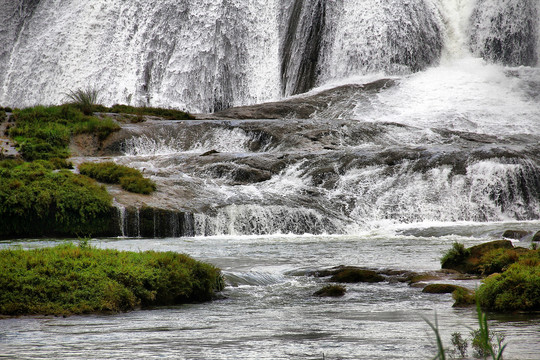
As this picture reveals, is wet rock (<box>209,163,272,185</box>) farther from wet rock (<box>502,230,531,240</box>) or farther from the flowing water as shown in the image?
wet rock (<box>502,230,531,240</box>)

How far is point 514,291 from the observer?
8.45m

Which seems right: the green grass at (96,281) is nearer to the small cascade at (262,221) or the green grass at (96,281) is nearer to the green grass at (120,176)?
the small cascade at (262,221)

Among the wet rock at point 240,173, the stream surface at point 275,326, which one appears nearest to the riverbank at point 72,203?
the wet rock at point 240,173

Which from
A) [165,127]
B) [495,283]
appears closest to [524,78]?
[165,127]

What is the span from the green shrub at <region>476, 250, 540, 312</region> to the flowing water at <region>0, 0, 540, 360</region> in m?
Answer: 0.36

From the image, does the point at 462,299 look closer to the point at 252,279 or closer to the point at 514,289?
the point at 514,289

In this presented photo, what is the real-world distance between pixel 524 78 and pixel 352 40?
12.2 meters

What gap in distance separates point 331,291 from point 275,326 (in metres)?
2.96

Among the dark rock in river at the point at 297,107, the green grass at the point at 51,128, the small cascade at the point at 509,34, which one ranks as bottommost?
the green grass at the point at 51,128

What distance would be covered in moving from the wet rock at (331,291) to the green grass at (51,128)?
2024 cm

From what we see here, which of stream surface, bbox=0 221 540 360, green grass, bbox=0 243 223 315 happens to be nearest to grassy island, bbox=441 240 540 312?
stream surface, bbox=0 221 540 360

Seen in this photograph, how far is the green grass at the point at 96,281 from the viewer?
8.79 m

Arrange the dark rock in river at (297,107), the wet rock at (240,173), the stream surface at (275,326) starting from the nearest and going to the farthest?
the stream surface at (275,326), the wet rock at (240,173), the dark rock in river at (297,107)

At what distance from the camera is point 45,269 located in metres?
9.18
